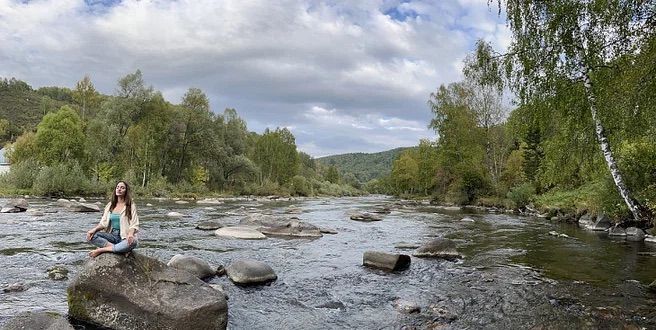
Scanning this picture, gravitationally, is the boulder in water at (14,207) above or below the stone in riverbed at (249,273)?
above

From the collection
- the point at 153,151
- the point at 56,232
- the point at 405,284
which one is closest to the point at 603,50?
the point at 405,284

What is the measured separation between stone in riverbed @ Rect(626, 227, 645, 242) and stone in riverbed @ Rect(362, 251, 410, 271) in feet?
41.8

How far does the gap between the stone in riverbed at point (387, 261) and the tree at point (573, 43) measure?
651cm

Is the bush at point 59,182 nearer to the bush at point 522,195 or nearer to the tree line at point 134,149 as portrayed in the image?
the tree line at point 134,149

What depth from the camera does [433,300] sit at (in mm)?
9781

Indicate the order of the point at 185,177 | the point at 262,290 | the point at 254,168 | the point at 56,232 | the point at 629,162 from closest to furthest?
the point at 262,290 → the point at 56,232 → the point at 629,162 → the point at 185,177 → the point at 254,168

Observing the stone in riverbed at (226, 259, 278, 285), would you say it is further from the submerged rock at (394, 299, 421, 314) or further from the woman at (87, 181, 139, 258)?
the submerged rock at (394, 299, 421, 314)

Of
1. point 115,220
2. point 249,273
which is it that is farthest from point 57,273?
point 249,273

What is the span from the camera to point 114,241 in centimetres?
875

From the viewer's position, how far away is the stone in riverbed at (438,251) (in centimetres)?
1524

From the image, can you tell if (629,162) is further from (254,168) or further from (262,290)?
(254,168)

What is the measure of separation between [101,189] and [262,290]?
4555cm

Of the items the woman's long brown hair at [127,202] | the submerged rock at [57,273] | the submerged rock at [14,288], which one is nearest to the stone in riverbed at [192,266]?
the submerged rock at [57,273]

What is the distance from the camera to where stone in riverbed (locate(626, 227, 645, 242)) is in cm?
1958
